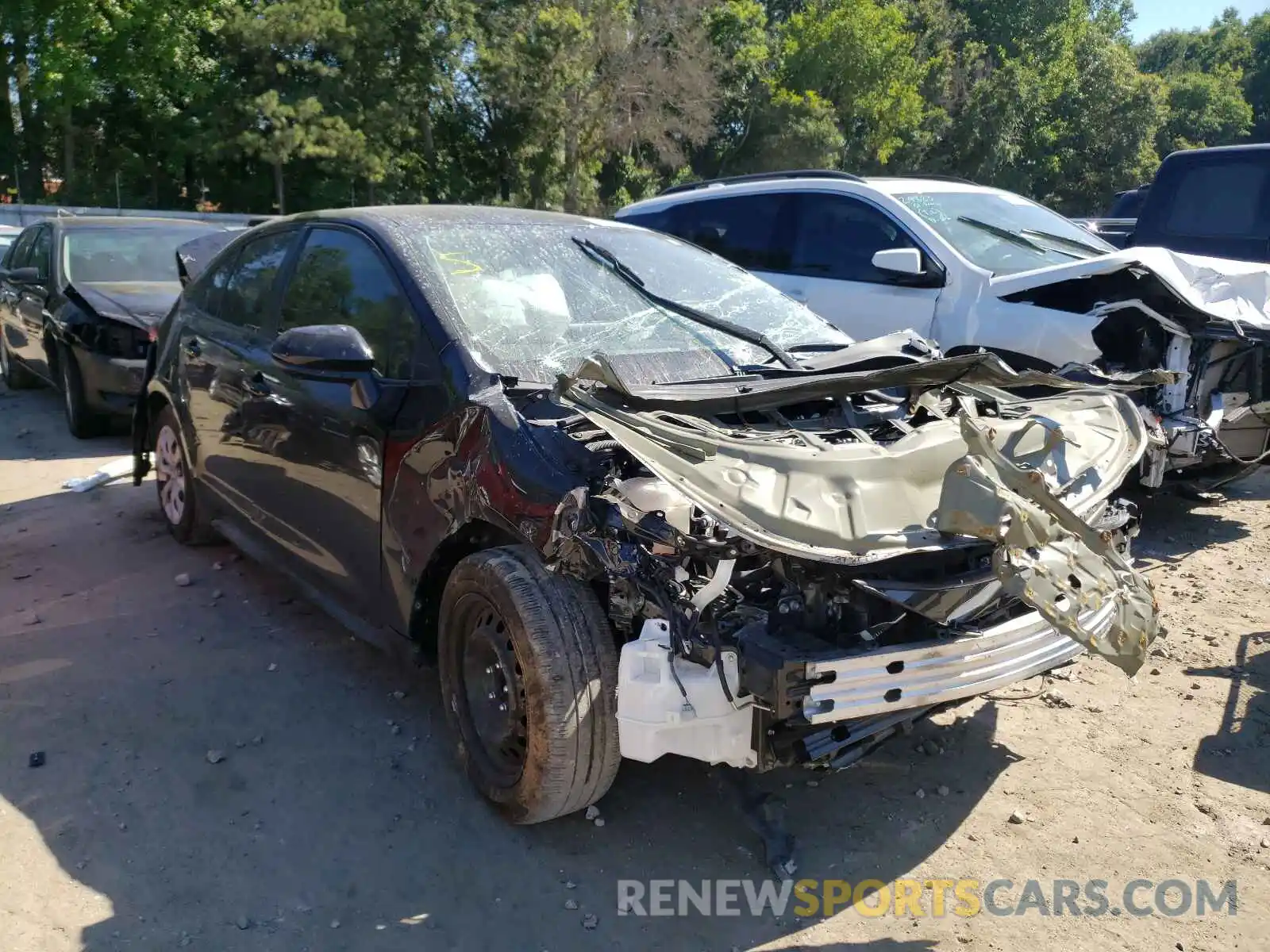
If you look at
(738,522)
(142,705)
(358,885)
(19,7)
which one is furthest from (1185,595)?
(19,7)

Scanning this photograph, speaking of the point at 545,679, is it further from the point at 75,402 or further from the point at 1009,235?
the point at 75,402

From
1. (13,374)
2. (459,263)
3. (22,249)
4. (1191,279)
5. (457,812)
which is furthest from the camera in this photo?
(13,374)

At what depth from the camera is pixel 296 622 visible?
4570mm

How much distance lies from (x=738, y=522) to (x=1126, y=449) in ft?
5.60

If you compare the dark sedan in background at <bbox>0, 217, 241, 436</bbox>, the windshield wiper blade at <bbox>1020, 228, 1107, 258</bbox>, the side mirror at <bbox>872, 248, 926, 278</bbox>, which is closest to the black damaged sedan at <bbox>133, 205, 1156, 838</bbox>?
the side mirror at <bbox>872, 248, 926, 278</bbox>

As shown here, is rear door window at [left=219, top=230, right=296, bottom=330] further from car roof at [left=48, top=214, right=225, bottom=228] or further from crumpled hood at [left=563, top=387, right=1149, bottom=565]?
car roof at [left=48, top=214, right=225, bottom=228]

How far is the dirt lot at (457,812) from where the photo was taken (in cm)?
271

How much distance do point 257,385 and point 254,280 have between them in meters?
0.66

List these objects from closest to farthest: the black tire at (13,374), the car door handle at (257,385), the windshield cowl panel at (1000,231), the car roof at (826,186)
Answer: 1. the car door handle at (257,385)
2. the windshield cowl panel at (1000,231)
3. the car roof at (826,186)
4. the black tire at (13,374)

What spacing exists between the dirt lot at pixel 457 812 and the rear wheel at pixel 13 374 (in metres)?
6.75

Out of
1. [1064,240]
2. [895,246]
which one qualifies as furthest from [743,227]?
[1064,240]

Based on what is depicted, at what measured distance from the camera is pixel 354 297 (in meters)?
3.80

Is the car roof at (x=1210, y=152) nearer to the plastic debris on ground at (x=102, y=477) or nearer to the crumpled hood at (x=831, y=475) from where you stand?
the crumpled hood at (x=831, y=475)

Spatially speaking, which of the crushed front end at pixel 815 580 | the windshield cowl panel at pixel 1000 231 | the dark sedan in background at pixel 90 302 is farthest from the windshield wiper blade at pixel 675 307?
the dark sedan in background at pixel 90 302
